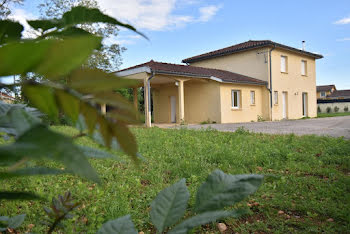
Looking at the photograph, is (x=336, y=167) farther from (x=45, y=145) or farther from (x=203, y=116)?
(x=203, y=116)

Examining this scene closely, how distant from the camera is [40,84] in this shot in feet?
0.73

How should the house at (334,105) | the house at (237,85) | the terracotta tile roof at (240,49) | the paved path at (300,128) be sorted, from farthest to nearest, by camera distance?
1. the house at (334,105)
2. the terracotta tile roof at (240,49)
3. the house at (237,85)
4. the paved path at (300,128)

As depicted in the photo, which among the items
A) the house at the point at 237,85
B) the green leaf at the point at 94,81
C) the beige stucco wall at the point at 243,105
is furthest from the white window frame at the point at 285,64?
the green leaf at the point at 94,81

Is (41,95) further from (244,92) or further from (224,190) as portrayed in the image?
(244,92)

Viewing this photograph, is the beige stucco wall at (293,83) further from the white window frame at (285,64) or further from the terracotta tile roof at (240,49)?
the terracotta tile roof at (240,49)

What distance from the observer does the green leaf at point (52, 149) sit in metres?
0.19

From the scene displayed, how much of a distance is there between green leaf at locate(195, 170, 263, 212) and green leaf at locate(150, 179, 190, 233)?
0.13 ft

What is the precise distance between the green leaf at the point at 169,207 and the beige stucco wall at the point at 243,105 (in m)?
15.9

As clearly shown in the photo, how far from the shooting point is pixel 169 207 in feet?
1.60

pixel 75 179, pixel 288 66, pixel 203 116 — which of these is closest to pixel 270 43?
pixel 288 66

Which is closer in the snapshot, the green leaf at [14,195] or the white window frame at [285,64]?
the green leaf at [14,195]

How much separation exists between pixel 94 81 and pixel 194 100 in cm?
1729

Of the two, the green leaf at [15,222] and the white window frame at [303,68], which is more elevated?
the white window frame at [303,68]

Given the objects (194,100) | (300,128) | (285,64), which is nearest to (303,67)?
(285,64)
